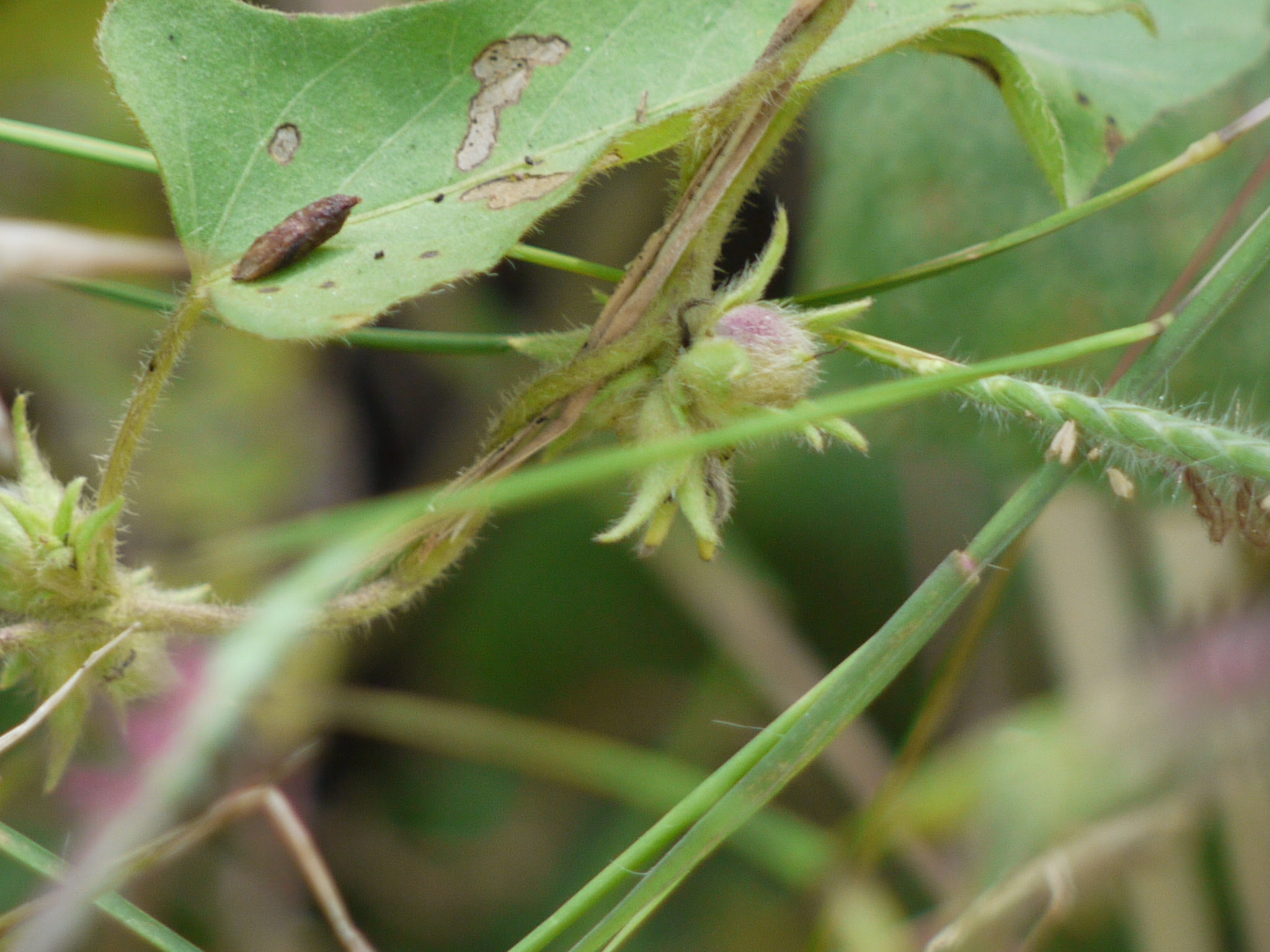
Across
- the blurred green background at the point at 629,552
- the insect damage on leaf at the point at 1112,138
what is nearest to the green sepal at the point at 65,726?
the blurred green background at the point at 629,552

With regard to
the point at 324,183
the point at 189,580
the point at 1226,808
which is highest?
the point at 324,183

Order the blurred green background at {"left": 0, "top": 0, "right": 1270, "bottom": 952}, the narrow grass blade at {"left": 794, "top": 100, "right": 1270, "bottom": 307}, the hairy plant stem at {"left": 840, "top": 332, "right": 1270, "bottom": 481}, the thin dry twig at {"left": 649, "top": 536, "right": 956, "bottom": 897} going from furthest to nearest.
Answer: the thin dry twig at {"left": 649, "top": 536, "right": 956, "bottom": 897}, the blurred green background at {"left": 0, "top": 0, "right": 1270, "bottom": 952}, the narrow grass blade at {"left": 794, "top": 100, "right": 1270, "bottom": 307}, the hairy plant stem at {"left": 840, "top": 332, "right": 1270, "bottom": 481}

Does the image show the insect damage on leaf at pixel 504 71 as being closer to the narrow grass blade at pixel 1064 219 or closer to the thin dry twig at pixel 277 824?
the narrow grass blade at pixel 1064 219

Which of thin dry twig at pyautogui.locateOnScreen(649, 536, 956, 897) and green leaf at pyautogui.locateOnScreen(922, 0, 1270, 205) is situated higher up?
green leaf at pyautogui.locateOnScreen(922, 0, 1270, 205)

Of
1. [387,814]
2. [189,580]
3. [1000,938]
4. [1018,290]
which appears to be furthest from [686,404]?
[387,814]

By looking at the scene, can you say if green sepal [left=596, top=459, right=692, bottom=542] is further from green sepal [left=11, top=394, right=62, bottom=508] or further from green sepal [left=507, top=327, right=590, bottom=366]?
green sepal [left=11, top=394, right=62, bottom=508]

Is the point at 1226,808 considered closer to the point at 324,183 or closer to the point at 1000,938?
the point at 1000,938

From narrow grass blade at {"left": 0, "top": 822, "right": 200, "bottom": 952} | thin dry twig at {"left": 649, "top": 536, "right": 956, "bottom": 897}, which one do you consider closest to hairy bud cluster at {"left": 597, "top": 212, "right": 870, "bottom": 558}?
narrow grass blade at {"left": 0, "top": 822, "right": 200, "bottom": 952}
